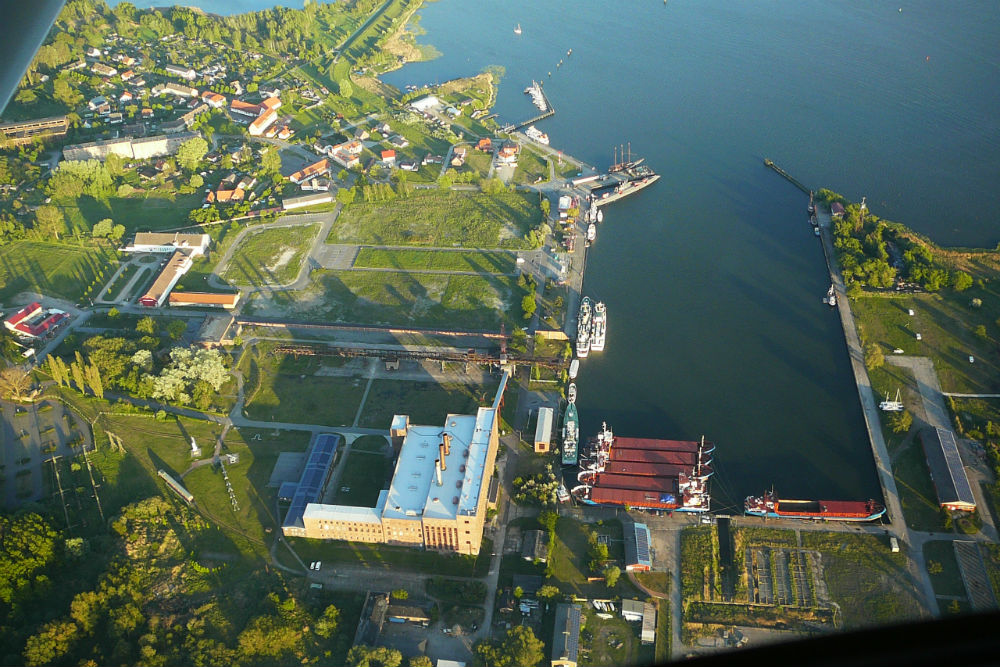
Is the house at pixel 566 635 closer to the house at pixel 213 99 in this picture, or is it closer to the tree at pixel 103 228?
the tree at pixel 103 228

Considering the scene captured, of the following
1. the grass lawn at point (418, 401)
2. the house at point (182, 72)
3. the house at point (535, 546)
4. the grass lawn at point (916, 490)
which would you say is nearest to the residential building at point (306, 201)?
the grass lawn at point (418, 401)

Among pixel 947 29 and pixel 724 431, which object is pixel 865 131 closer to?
pixel 947 29

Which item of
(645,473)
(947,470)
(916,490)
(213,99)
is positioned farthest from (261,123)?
(947,470)

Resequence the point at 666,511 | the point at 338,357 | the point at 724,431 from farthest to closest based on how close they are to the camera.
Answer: the point at 338,357
the point at 724,431
the point at 666,511

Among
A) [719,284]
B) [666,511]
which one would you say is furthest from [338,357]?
[719,284]

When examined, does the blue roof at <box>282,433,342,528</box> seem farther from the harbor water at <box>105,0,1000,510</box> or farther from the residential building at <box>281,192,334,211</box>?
the residential building at <box>281,192,334,211</box>

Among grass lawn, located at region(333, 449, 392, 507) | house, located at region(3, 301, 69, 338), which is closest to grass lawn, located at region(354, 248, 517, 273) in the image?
grass lawn, located at region(333, 449, 392, 507)
